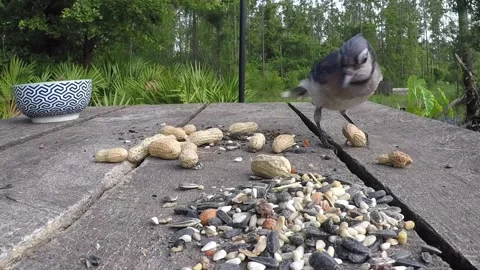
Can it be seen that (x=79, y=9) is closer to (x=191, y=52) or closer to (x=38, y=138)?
(x=191, y=52)

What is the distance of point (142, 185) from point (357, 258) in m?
0.43

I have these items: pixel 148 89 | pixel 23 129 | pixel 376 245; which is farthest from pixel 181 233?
pixel 148 89

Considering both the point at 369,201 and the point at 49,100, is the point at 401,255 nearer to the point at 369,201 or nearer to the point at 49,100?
the point at 369,201

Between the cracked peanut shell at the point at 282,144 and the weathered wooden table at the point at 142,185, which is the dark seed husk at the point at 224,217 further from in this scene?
the cracked peanut shell at the point at 282,144

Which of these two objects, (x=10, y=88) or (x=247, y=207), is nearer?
(x=247, y=207)

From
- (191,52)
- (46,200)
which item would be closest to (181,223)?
(46,200)

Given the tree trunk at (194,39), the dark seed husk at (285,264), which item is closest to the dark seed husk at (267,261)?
the dark seed husk at (285,264)

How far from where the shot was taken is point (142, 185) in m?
0.88

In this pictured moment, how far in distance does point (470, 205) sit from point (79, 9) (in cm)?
534

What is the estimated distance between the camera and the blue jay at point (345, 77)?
123 cm

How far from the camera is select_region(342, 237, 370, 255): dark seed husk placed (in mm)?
582

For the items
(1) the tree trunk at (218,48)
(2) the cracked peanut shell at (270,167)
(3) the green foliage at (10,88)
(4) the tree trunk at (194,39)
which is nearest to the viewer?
(2) the cracked peanut shell at (270,167)

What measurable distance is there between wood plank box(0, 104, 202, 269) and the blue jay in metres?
0.51

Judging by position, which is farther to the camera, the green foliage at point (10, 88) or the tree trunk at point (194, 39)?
the tree trunk at point (194, 39)
